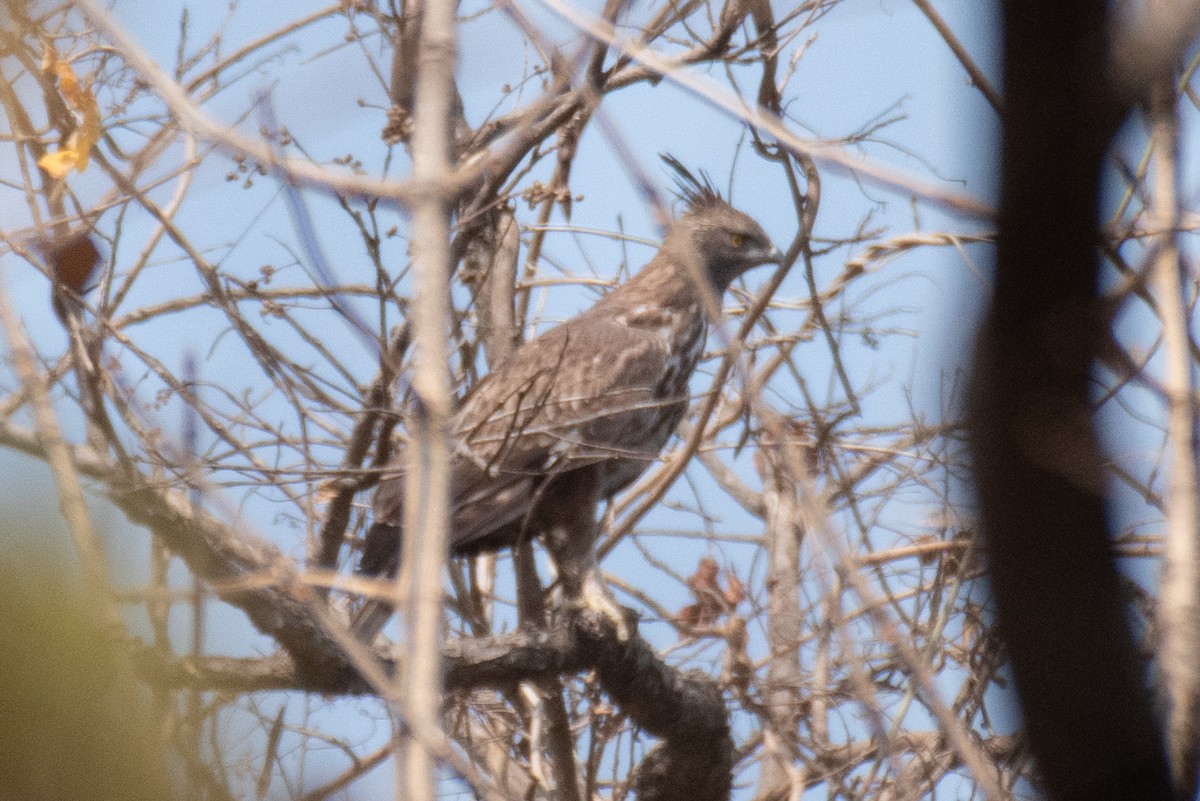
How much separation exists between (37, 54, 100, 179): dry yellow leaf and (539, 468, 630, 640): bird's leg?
1902 millimetres

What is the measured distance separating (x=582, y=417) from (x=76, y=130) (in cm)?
181

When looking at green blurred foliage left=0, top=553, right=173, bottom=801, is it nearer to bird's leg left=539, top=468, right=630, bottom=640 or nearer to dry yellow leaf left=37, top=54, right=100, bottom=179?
dry yellow leaf left=37, top=54, right=100, bottom=179

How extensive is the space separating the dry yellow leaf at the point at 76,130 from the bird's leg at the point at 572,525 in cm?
190

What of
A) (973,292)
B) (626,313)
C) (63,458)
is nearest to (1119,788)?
(973,292)

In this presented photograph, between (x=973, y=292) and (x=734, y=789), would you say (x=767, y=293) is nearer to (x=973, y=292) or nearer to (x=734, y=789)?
(x=734, y=789)

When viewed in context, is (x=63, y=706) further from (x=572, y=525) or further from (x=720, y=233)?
(x=720, y=233)

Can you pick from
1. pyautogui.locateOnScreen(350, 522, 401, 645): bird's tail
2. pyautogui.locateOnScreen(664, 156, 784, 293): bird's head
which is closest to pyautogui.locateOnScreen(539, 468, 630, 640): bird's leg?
pyautogui.locateOnScreen(350, 522, 401, 645): bird's tail

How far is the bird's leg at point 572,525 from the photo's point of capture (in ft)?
15.2

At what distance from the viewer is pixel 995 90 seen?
175cm

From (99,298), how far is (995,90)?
8.58ft


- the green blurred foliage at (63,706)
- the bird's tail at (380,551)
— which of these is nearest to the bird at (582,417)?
the bird's tail at (380,551)

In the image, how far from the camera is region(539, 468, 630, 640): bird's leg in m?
4.64

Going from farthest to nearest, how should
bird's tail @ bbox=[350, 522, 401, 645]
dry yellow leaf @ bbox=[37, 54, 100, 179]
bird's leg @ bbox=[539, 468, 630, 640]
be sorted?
bird's leg @ bbox=[539, 468, 630, 640]
bird's tail @ bbox=[350, 522, 401, 645]
dry yellow leaf @ bbox=[37, 54, 100, 179]

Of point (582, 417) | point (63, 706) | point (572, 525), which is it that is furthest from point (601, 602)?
point (63, 706)
